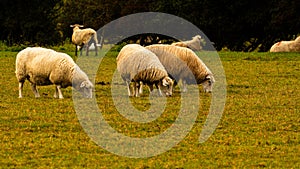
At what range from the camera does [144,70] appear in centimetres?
1750

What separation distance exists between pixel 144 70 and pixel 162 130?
406 centimetres

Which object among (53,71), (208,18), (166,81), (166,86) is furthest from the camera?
(208,18)

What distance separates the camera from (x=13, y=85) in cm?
2073

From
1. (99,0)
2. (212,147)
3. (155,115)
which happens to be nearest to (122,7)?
(99,0)

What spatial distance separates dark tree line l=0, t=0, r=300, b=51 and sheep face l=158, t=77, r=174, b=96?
23297mm

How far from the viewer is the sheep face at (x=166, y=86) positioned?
1761 cm

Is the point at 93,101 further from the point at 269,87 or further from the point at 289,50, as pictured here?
the point at 289,50

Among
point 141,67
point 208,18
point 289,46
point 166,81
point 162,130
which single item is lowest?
point 289,46

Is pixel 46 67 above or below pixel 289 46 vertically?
above

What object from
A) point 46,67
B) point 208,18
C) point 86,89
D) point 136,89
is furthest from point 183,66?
Result: point 208,18

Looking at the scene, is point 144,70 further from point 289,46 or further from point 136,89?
point 289,46

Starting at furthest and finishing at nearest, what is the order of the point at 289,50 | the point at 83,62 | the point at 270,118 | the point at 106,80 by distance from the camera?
the point at 289,50, the point at 83,62, the point at 106,80, the point at 270,118

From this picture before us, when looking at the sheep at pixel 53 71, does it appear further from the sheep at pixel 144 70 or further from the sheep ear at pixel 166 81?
the sheep ear at pixel 166 81

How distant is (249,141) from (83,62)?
1679 centimetres
